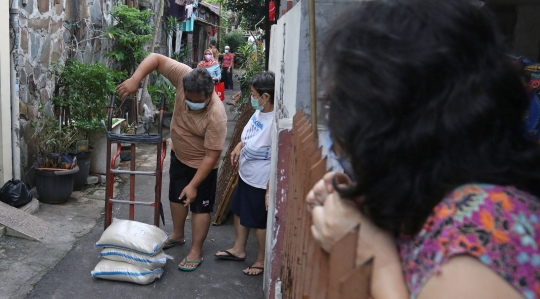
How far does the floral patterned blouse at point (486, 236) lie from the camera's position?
0.82m

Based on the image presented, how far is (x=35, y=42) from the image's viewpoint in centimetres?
636

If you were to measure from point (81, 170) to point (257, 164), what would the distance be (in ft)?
10.2

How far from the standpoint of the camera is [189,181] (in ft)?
15.5

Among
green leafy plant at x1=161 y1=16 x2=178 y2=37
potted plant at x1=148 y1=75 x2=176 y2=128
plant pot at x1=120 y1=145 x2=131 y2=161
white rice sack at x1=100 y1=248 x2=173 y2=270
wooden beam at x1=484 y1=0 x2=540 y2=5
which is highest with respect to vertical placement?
green leafy plant at x1=161 y1=16 x2=178 y2=37

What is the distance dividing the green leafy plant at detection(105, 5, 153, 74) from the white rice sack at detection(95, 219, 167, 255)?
5307mm

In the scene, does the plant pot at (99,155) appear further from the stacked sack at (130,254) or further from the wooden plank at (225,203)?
the stacked sack at (130,254)

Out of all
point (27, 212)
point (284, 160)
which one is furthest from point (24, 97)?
point (284, 160)

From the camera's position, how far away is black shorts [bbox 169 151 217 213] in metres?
4.64

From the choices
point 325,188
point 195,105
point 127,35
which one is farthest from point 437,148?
point 127,35

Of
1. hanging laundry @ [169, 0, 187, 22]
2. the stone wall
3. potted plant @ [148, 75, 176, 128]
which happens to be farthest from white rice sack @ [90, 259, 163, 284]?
hanging laundry @ [169, 0, 187, 22]

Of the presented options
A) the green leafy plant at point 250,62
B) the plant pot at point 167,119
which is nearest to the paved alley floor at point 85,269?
the green leafy plant at point 250,62

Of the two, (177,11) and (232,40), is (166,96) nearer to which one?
(177,11)

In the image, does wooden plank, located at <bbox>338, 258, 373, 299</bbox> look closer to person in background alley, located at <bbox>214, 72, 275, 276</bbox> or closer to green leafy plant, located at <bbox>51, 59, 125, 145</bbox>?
person in background alley, located at <bbox>214, 72, 275, 276</bbox>

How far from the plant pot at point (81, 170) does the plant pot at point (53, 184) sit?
19.2 inches
